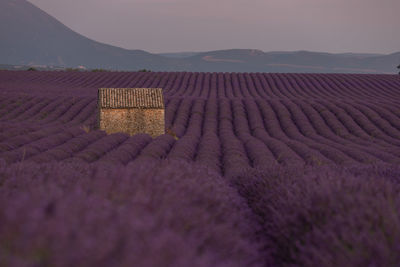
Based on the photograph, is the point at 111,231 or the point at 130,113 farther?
the point at 130,113

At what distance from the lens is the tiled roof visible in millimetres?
23047

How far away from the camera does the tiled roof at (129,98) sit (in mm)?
23047

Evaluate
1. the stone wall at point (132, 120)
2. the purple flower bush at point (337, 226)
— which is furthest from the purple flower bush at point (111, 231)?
the stone wall at point (132, 120)

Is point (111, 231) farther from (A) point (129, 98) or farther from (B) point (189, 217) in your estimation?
(A) point (129, 98)

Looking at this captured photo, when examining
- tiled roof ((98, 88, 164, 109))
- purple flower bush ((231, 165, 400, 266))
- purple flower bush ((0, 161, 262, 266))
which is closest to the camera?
purple flower bush ((0, 161, 262, 266))

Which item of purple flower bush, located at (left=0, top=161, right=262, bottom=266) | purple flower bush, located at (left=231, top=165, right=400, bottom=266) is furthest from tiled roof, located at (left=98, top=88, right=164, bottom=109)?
purple flower bush, located at (left=0, top=161, right=262, bottom=266)

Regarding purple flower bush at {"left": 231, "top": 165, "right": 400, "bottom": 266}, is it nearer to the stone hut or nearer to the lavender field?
the lavender field

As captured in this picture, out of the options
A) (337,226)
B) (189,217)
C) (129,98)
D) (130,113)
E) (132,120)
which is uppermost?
(189,217)

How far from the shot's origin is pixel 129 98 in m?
23.5

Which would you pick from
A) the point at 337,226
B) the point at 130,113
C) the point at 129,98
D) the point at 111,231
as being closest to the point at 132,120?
the point at 130,113

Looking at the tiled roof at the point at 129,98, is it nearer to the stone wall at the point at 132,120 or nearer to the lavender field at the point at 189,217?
the stone wall at the point at 132,120

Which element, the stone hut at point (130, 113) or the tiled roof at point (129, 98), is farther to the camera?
the tiled roof at point (129, 98)

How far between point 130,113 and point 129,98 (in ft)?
2.95

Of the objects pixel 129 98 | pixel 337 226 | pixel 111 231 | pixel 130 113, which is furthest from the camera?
pixel 129 98
